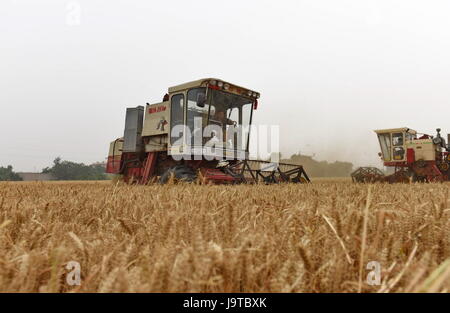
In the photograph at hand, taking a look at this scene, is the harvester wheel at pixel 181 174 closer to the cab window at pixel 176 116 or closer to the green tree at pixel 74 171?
the cab window at pixel 176 116

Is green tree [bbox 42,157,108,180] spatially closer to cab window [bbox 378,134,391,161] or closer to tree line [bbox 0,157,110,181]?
tree line [bbox 0,157,110,181]

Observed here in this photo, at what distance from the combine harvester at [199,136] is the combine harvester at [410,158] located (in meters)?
6.40

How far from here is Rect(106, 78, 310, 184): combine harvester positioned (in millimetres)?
7477

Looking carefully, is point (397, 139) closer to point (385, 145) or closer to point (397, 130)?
point (397, 130)

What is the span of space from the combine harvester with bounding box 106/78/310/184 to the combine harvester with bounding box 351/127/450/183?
21.0 feet

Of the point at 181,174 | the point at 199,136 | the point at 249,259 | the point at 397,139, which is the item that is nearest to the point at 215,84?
the point at 199,136

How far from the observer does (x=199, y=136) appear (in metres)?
7.60

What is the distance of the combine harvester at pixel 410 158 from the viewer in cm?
1298

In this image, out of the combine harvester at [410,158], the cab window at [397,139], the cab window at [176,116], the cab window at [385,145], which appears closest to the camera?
the cab window at [176,116]

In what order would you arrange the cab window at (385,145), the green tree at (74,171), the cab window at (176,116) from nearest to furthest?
1. the cab window at (176,116)
2. the cab window at (385,145)
3. the green tree at (74,171)

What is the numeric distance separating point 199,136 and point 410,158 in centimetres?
1045

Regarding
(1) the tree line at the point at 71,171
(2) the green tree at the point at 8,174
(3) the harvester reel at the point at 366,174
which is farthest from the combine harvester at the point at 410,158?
(2) the green tree at the point at 8,174

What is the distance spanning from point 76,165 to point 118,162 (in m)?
50.8
